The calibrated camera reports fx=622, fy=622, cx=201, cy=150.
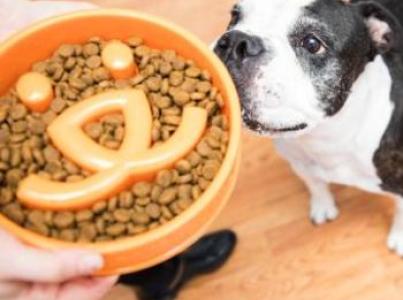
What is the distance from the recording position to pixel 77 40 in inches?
43.4

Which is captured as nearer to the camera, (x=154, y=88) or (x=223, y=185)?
(x=223, y=185)

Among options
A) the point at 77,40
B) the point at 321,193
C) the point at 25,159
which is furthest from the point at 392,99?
the point at 25,159

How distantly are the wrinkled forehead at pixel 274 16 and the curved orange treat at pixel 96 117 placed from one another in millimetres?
315

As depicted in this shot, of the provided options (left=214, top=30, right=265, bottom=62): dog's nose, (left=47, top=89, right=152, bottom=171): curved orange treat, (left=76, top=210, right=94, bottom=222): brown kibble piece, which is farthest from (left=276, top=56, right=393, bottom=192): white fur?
(left=76, top=210, right=94, bottom=222): brown kibble piece

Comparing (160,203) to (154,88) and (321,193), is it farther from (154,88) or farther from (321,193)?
(321,193)

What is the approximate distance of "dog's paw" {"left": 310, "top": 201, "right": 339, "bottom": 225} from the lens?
174 cm

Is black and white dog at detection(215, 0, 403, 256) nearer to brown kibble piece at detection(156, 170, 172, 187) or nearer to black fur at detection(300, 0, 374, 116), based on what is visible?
black fur at detection(300, 0, 374, 116)

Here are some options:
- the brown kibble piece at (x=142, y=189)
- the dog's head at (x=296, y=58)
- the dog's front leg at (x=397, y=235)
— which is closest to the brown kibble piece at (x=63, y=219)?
the brown kibble piece at (x=142, y=189)

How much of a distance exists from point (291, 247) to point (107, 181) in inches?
37.2

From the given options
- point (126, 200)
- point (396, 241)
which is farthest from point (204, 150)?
point (396, 241)

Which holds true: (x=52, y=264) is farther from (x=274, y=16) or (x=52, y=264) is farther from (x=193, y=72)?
(x=274, y=16)

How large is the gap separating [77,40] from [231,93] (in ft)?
1.04

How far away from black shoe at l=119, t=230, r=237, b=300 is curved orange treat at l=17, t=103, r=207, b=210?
678mm

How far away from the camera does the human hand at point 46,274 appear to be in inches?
33.4
